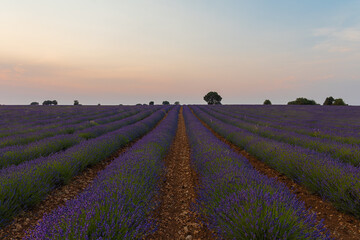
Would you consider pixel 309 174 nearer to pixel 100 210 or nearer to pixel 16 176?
pixel 100 210

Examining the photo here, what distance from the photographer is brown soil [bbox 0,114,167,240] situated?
254cm

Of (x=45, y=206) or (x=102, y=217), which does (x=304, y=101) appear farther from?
(x=102, y=217)

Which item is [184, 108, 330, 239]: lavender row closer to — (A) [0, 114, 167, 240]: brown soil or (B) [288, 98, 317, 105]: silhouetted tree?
(A) [0, 114, 167, 240]: brown soil

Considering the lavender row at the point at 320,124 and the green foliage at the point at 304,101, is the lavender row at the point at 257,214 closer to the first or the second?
the lavender row at the point at 320,124

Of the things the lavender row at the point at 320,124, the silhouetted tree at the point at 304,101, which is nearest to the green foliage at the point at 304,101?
the silhouetted tree at the point at 304,101

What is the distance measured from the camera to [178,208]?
324cm

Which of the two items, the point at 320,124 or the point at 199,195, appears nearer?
the point at 199,195

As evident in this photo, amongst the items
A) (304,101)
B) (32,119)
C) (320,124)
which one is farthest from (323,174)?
(304,101)

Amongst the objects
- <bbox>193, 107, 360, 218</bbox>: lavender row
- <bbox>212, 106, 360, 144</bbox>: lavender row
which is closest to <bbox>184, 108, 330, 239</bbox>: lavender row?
<bbox>193, 107, 360, 218</bbox>: lavender row

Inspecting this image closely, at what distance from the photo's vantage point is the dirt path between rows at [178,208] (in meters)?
2.57

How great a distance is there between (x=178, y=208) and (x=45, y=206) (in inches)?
90.1

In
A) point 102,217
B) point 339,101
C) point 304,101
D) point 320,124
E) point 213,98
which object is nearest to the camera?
point 102,217

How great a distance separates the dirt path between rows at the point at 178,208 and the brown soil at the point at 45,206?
157cm

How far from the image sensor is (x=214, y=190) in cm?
256
